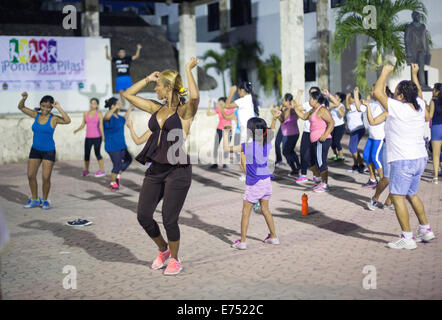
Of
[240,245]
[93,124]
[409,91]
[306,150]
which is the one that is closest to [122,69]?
[93,124]

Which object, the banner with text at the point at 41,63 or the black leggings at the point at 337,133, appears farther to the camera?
the banner with text at the point at 41,63

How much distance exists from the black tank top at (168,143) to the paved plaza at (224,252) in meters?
1.18

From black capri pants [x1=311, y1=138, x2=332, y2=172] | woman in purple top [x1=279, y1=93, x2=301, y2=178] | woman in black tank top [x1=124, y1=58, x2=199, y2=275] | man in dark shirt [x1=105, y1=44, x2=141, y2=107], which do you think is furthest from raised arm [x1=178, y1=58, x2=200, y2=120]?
man in dark shirt [x1=105, y1=44, x2=141, y2=107]

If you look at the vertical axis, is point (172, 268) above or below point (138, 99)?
below

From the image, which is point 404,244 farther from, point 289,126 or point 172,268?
point 289,126

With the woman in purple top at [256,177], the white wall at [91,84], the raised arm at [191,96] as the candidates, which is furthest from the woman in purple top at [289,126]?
the white wall at [91,84]

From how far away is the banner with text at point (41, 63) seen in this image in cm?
1803

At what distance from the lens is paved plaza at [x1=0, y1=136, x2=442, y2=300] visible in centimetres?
568

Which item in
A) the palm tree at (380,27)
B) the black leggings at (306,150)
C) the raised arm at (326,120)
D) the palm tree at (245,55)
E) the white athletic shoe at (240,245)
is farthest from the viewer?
the palm tree at (245,55)

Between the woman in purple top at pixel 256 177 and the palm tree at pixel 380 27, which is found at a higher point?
the palm tree at pixel 380 27

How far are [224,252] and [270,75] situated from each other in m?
25.1

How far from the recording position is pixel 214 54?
3331 cm

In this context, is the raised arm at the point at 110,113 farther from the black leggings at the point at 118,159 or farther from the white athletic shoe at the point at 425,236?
the white athletic shoe at the point at 425,236

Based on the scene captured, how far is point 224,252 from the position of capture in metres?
7.18
